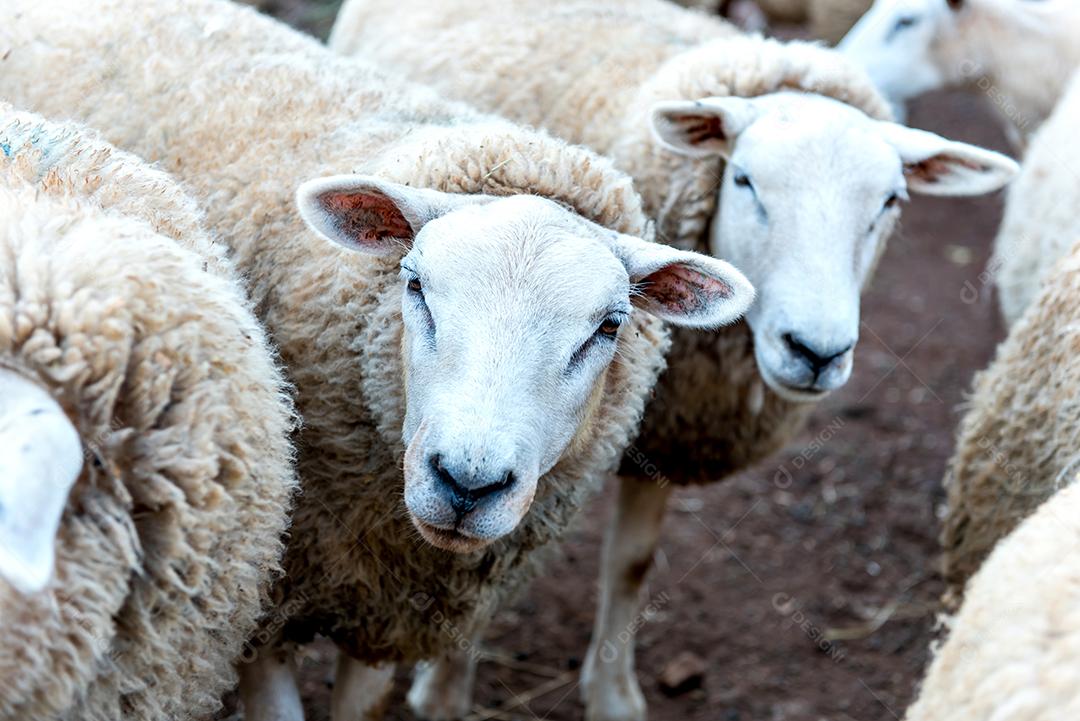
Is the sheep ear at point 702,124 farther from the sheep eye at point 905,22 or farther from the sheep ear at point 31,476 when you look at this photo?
the sheep eye at point 905,22

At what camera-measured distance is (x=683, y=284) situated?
2.57m

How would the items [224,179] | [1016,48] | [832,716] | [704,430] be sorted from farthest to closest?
1. [1016,48]
2. [832,716]
3. [704,430]
4. [224,179]

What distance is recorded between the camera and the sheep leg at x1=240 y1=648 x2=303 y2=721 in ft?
8.95

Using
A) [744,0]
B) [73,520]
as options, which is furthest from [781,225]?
[744,0]

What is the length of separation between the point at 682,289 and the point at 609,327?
0.25 metres

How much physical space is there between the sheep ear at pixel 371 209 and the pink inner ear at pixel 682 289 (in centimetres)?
41

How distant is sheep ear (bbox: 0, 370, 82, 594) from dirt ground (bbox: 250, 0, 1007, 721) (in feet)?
7.06

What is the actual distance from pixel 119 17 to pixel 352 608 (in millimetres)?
1761

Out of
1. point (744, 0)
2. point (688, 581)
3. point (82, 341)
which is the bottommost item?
point (688, 581)

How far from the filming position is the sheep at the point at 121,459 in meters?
1.72

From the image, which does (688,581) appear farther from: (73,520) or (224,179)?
(73,520)

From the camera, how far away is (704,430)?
3.56 metres

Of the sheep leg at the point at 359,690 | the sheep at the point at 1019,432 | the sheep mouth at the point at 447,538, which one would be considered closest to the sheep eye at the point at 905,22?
the sheep at the point at 1019,432

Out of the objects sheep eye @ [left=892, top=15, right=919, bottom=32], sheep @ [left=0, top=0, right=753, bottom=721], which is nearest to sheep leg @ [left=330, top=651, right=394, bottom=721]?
sheep @ [left=0, top=0, right=753, bottom=721]
